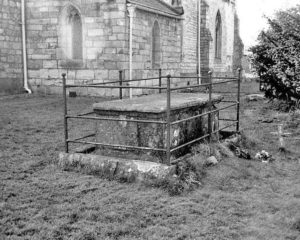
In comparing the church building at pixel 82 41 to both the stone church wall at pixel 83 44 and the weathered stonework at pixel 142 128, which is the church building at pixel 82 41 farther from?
the weathered stonework at pixel 142 128

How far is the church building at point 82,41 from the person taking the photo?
14.3 meters

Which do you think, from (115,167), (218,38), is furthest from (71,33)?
(218,38)

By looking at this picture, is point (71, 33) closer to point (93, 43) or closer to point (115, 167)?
point (93, 43)

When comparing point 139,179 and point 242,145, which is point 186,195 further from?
point 242,145

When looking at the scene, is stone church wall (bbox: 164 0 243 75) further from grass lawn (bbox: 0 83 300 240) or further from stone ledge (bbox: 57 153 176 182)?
stone ledge (bbox: 57 153 176 182)

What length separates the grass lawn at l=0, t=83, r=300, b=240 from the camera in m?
3.96

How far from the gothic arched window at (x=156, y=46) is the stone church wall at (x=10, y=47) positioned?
5.29 m

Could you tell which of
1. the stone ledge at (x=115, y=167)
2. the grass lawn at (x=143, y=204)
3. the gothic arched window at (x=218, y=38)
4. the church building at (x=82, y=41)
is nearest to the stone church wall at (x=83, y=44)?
the church building at (x=82, y=41)

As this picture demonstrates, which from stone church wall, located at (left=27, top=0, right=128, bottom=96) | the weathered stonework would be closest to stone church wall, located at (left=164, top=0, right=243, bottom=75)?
stone church wall, located at (left=27, top=0, right=128, bottom=96)

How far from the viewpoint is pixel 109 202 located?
4.70 meters

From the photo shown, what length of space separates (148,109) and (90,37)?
31.4 feet

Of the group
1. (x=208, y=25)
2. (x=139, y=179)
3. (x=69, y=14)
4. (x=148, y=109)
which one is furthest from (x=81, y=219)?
(x=208, y=25)

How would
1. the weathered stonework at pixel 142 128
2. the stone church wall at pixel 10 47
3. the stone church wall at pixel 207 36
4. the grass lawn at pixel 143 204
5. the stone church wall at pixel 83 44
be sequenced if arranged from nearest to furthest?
the grass lawn at pixel 143 204
the weathered stonework at pixel 142 128
the stone church wall at pixel 83 44
the stone church wall at pixel 10 47
the stone church wall at pixel 207 36

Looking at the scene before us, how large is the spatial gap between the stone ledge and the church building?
28.6 ft
